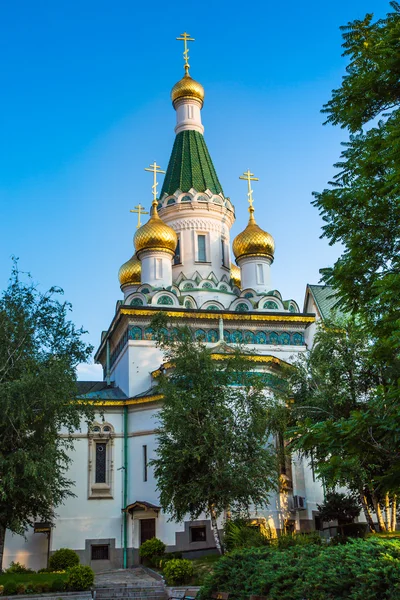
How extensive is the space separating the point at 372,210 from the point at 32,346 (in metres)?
12.7

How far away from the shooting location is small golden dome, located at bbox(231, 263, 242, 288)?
97.8 feet

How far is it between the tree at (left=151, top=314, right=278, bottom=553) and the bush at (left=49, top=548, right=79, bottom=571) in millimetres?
5069

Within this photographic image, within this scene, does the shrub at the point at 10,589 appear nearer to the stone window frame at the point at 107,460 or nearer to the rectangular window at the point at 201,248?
the stone window frame at the point at 107,460

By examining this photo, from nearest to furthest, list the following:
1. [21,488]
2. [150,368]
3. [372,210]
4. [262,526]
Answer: [372,210], [21,488], [262,526], [150,368]

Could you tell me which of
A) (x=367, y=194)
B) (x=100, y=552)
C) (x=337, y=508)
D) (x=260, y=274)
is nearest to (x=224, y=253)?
(x=260, y=274)

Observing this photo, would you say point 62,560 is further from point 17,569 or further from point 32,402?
point 32,402

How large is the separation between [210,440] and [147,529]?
23.8 ft

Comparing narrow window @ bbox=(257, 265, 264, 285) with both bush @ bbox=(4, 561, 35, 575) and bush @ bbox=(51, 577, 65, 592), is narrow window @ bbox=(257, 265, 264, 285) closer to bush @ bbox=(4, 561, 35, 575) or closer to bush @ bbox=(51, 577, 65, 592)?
bush @ bbox=(4, 561, 35, 575)

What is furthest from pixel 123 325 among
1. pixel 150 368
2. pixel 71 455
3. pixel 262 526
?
pixel 262 526

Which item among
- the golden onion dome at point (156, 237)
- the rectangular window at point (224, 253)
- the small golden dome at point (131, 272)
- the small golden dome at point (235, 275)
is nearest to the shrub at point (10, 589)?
the golden onion dome at point (156, 237)

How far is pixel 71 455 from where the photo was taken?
23.1 m

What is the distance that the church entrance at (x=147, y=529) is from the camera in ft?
71.7

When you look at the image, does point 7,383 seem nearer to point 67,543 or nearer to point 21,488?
point 21,488

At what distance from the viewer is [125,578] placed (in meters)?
18.3
